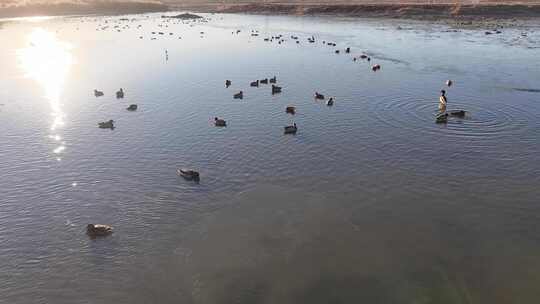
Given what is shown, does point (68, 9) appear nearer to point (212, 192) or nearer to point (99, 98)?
point (99, 98)

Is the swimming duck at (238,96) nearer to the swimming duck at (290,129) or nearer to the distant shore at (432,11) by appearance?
the swimming duck at (290,129)

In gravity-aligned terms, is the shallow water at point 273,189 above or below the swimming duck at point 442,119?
below

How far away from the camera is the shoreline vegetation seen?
295 feet

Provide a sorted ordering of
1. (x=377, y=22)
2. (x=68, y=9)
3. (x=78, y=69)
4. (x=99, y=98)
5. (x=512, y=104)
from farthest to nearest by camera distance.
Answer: (x=68, y=9)
(x=377, y=22)
(x=78, y=69)
(x=99, y=98)
(x=512, y=104)

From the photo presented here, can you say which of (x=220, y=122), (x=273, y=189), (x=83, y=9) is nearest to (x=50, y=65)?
(x=220, y=122)

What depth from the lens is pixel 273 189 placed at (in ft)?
72.7

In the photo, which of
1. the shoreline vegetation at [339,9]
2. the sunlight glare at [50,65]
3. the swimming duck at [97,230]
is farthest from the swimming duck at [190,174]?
the shoreline vegetation at [339,9]

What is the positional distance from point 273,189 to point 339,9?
8732 cm

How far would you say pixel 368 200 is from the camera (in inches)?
829

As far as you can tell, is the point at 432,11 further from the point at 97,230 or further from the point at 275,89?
the point at 97,230

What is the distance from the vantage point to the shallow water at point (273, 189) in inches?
637

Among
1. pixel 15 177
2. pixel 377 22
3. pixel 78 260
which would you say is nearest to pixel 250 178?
pixel 78 260

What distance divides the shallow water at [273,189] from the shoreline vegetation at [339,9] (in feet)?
164

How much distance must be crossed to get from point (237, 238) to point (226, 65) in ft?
109
